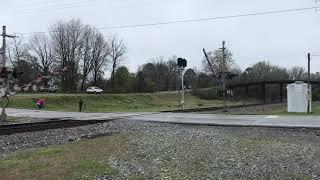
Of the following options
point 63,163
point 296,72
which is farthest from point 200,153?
point 296,72

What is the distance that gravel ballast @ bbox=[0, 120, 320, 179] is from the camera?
39.2ft

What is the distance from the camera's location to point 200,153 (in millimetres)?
14867

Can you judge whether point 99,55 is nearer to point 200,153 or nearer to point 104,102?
point 104,102

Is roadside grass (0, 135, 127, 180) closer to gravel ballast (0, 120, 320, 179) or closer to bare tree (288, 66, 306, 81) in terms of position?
gravel ballast (0, 120, 320, 179)

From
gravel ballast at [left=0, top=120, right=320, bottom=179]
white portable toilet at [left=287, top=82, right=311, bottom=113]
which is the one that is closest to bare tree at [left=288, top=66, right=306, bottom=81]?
white portable toilet at [left=287, top=82, right=311, bottom=113]

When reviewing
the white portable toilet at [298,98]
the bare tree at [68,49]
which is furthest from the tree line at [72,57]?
the white portable toilet at [298,98]

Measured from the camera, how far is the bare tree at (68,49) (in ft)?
387

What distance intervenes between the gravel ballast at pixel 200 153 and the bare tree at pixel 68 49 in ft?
317

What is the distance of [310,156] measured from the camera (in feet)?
49.6

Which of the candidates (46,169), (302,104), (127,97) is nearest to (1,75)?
(46,169)

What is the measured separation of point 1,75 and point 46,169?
21256 mm

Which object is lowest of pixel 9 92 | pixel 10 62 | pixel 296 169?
pixel 296 169

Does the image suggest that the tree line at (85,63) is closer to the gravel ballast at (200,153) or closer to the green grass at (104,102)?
the green grass at (104,102)

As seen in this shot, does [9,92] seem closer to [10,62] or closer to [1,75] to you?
[1,75]
